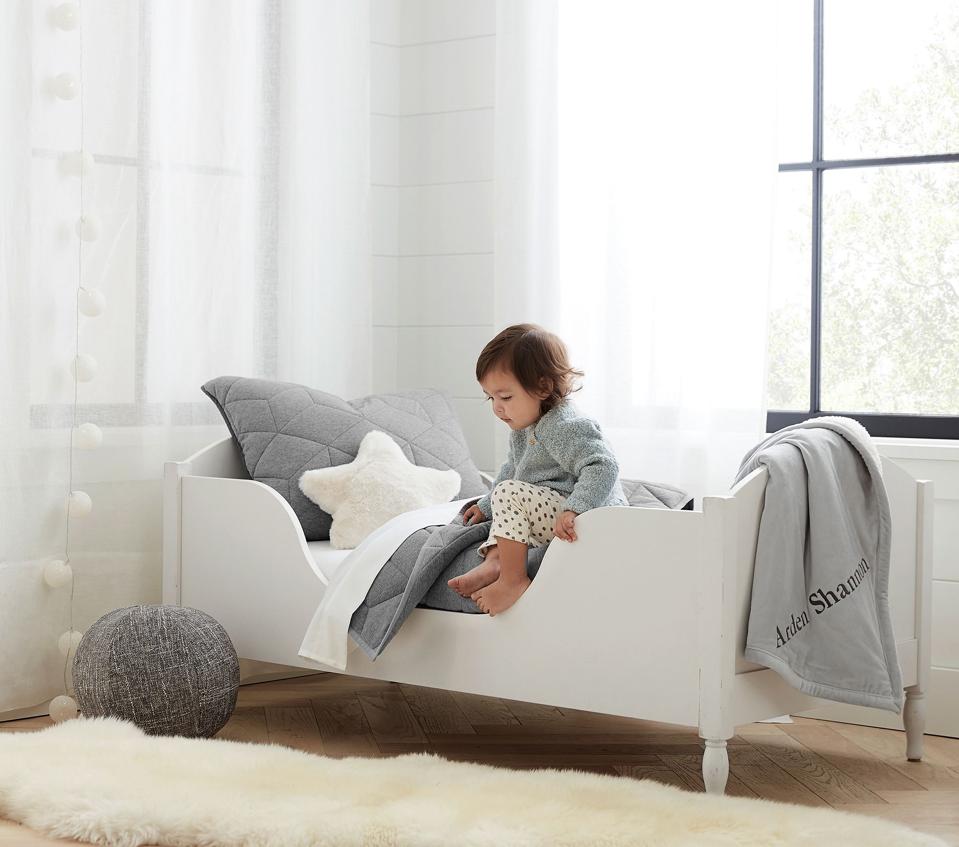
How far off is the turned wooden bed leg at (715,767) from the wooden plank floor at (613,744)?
18 centimetres

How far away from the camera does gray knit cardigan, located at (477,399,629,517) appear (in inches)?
90.7

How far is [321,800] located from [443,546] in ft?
1.80

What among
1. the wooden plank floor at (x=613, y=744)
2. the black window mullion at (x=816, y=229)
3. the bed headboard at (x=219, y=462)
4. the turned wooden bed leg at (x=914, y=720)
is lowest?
the wooden plank floor at (x=613, y=744)

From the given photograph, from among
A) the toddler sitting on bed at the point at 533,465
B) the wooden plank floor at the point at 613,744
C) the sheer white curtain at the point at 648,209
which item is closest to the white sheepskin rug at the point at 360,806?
the wooden plank floor at the point at 613,744

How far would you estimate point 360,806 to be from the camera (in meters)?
2.02

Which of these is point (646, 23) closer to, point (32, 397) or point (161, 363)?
point (161, 363)

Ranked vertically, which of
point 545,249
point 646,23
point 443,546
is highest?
point 646,23

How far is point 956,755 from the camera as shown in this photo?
8.63 ft

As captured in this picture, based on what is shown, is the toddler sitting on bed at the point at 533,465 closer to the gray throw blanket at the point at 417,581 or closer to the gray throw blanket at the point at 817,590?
the gray throw blanket at the point at 417,581

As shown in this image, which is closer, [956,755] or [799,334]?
[956,755]

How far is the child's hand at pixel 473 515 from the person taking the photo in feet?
8.17

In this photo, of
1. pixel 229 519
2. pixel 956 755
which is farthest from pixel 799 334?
pixel 229 519

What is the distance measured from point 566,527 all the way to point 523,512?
12 cm

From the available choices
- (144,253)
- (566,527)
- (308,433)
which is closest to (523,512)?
(566,527)
